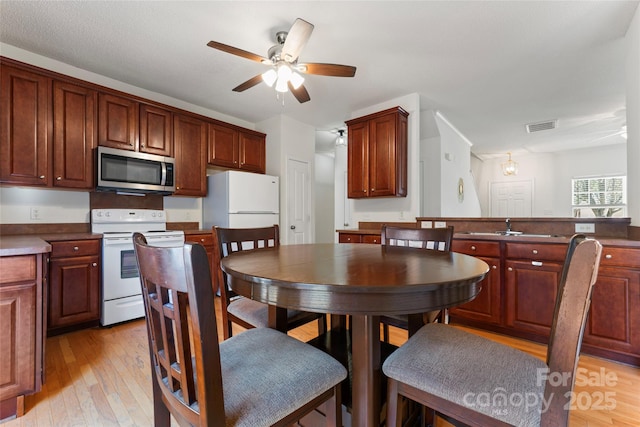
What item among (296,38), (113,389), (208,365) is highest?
(296,38)

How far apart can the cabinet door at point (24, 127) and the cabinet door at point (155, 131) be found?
29.4 inches

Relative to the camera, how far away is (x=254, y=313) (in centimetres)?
150

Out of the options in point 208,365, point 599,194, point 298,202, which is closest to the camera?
point 208,365

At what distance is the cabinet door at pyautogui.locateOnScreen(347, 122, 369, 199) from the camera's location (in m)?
3.60

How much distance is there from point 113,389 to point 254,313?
101cm

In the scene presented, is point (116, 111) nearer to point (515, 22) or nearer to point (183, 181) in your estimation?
point (183, 181)

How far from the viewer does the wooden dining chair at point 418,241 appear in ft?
5.07

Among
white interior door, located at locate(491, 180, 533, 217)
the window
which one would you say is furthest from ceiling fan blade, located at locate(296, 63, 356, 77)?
white interior door, located at locate(491, 180, 533, 217)

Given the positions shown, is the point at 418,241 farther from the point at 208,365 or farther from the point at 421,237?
the point at 208,365

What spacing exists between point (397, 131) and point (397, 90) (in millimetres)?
479

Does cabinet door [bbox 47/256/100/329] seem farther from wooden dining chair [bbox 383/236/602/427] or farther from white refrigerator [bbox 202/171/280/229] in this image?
wooden dining chair [bbox 383/236/602/427]

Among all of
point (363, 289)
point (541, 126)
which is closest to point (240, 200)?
point (363, 289)

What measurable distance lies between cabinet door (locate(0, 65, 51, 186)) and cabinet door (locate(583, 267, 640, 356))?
448 centimetres

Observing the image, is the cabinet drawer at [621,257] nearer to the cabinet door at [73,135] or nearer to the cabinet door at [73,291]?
the cabinet door at [73,291]
